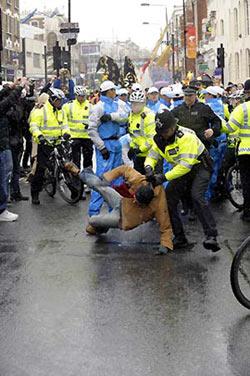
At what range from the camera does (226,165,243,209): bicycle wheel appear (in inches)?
432

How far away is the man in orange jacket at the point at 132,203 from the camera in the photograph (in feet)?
26.9

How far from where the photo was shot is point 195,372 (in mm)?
4688

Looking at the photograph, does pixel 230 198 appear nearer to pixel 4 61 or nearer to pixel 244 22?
pixel 244 22

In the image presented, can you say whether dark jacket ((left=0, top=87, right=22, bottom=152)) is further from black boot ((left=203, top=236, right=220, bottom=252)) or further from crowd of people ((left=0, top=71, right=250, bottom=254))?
black boot ((left=203, top=236, right=220, bottom=252))

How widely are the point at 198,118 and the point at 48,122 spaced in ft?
10.3

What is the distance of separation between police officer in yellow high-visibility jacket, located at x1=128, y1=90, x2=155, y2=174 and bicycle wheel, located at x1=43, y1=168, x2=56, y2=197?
2.73 meters

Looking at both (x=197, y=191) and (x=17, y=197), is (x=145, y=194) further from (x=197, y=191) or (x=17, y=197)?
(x=17, y=197)

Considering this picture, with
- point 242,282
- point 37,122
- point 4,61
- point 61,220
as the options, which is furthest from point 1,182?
point 4,61

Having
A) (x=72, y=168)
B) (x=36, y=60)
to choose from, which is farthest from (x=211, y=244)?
(x=36, y=60)

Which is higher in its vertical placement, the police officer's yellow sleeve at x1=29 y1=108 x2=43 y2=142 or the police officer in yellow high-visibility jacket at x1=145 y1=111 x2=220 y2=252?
the police officer's yellow sleeve at x1=29 y1=108 x2=43 y2=142

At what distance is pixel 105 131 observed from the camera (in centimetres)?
968

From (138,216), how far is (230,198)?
3.04 meters

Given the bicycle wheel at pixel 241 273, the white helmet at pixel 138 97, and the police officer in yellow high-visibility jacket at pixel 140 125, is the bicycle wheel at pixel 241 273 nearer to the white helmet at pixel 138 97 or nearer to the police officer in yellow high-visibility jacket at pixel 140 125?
the police officer in yellow high-visibility jacket at pixel 140 125

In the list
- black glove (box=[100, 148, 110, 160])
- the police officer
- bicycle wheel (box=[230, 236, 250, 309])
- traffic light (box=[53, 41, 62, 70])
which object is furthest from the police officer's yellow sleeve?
traffic light (box=[53, 41, 62, 70])
